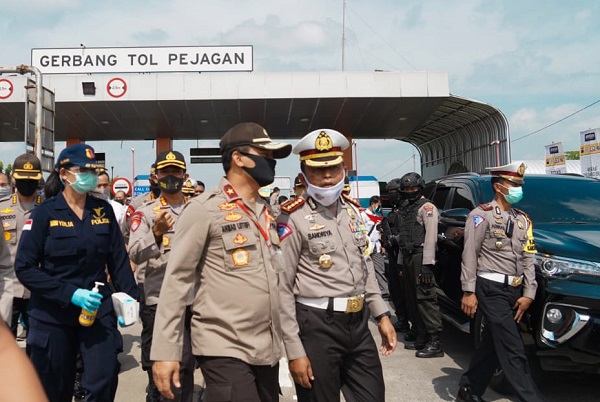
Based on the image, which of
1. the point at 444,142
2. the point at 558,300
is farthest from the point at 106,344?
the point at 444,142

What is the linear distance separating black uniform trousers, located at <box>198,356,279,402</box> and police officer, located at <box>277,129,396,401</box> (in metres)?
0.33

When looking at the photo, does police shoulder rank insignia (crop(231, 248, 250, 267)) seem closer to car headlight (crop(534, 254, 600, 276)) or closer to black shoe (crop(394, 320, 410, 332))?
car headlight (crop(534, 254, 600, 276))

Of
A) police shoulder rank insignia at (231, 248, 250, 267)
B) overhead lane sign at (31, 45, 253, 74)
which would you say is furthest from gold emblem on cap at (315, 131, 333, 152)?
overhead lane sign at (31, 45, 253, 74)

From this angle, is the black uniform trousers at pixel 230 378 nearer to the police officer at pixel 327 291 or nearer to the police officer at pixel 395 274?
the police officer at pixel 327 291

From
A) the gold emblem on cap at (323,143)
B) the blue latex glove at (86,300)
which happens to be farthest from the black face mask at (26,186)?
the gold emblem on cap at (323,143)

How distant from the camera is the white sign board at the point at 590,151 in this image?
17.7 metres

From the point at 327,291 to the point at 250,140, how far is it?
975mm

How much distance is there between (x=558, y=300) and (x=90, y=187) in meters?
3.63

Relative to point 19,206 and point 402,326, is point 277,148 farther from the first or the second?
point 402,326

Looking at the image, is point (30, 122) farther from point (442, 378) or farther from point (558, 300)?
point (558, 300)

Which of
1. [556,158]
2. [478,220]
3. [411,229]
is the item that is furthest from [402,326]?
[556,158]

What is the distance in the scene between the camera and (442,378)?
5457mm

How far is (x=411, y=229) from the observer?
22.1 feet

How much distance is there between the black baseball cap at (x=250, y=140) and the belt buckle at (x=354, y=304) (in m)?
0.94
